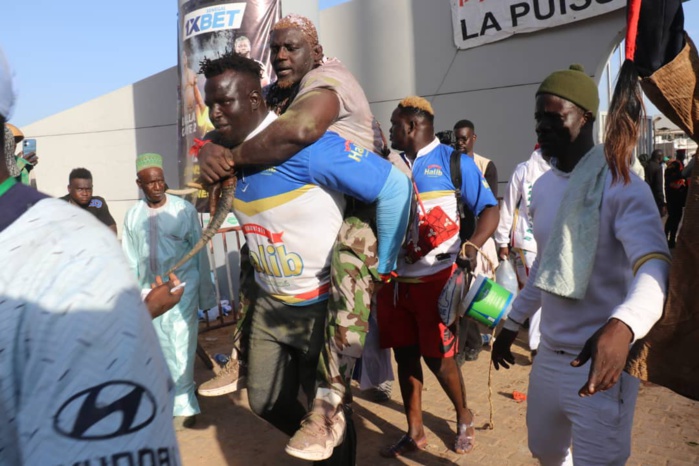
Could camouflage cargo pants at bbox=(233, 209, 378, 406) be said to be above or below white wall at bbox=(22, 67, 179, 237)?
below

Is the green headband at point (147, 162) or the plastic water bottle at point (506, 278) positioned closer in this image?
the plastic water bottle at point (506, 278)

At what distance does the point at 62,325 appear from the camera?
91 cm

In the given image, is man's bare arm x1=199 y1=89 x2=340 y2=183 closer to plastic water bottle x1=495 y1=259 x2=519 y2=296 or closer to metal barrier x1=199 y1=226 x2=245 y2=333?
plastic water bottle x1=495 y1=259 x2=519 y2=296

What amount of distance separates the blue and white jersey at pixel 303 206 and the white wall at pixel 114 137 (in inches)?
403

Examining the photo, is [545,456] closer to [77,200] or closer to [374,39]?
[77,200]

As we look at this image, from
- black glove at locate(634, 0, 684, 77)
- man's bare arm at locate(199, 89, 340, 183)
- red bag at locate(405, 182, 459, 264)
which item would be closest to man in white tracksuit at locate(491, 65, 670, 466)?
black glove at locate(634, 0, 684, 77)

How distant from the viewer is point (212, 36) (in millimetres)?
7684

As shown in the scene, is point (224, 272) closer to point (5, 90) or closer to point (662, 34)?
point (662, 34)

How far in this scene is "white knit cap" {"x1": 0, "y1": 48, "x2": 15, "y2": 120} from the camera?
3.39 feet

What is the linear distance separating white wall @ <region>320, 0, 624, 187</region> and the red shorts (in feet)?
17.6

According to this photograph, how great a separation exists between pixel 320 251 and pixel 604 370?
1.58 metres

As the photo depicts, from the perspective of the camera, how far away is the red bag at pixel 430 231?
4145 mm

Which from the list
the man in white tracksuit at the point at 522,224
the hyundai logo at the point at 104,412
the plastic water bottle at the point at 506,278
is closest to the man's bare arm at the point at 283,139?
the hyundai logo at the point at 104,412

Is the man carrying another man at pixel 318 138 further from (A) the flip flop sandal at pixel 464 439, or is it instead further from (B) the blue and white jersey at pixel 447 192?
(A) the flip flop sandal at pixel 464 439
